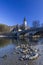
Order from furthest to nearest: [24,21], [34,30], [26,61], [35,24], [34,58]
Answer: [24,21]
[35,24]
[34,30]
[34,58]
[26,61]

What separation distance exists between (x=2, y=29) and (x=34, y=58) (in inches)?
3639

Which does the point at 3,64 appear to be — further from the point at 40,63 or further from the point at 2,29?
the point at 2,29

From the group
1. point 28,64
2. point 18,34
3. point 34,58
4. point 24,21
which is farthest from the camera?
point 24,21

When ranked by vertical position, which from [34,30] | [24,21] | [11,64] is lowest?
[11,64]

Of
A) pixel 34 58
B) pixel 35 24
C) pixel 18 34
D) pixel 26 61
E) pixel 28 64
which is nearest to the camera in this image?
pixel 28 64

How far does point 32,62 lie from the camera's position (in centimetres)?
1464

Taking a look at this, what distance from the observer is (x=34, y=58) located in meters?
16.0

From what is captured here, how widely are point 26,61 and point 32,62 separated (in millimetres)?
637

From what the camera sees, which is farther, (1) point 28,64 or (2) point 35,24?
(2) point 35,24

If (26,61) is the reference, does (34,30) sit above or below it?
above

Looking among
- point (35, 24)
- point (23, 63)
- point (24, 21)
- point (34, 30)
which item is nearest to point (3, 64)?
→ point (23, 63)

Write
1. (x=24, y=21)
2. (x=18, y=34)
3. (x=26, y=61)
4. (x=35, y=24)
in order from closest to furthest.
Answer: (x=26, y=61) < (x=18, y=34) < (x=35, y=24) < (x=24, y=21)

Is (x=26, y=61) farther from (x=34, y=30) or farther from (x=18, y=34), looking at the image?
(x=18, y=34)

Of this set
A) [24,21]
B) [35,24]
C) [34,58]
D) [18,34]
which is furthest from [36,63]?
[24,21]
